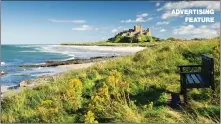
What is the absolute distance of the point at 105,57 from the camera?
1098 cm

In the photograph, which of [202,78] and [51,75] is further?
[51,75]

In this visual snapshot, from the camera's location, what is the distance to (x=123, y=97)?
7113mm

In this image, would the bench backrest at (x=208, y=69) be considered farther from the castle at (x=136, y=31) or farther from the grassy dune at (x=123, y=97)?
the castle at (x=136, y=31)

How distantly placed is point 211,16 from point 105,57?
418 cm

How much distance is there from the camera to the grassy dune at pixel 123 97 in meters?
6.53

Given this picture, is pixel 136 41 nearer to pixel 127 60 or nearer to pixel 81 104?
pixel 127 60

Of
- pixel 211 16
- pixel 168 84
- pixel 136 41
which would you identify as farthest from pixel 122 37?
pixel 211 16

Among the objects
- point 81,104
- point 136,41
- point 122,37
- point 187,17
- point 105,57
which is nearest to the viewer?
point 81,104

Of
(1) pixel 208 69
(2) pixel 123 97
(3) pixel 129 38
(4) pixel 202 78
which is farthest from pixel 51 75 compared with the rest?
(1) pixel 208 69

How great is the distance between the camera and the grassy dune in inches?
257

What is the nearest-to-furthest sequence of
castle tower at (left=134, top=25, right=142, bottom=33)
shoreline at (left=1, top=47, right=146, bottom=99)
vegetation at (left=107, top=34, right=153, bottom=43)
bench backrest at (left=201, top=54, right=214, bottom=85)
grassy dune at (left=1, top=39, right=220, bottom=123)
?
bench backrest at (left=201, top=54, right=214, bottom=85), grassy dune at (left=1, top=39, right=220, bottom=123), castle tower at (left=134, top=25, right=142, bottom=33), vegetation at (left=107, top=34, right=153, bottom=43), shoreline at (left=1, top=47, right=146, bottom=99)

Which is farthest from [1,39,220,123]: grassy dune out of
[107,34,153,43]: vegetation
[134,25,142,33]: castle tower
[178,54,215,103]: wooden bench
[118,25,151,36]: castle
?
[134,25,142,33]: castle tower

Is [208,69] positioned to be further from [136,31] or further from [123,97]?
[136,31]

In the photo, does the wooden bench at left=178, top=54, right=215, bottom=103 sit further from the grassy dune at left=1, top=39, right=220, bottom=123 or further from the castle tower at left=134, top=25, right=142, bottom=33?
the castle tower at left=134, top=25, right=142, bottom=33
